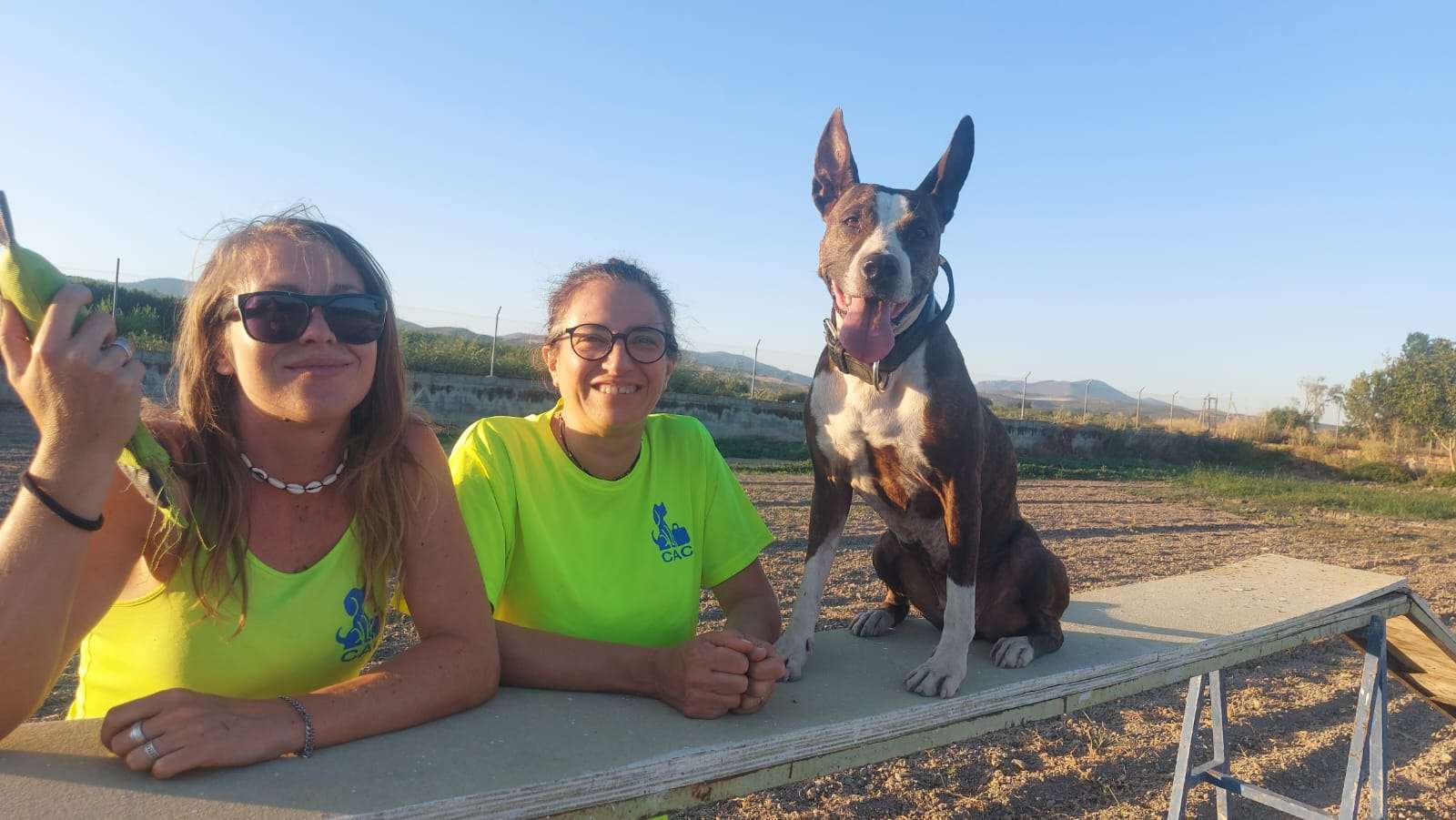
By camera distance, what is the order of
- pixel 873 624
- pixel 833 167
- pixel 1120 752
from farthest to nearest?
1. pixel 1120 752
2. pixel 873 624
3. pixel 833 167

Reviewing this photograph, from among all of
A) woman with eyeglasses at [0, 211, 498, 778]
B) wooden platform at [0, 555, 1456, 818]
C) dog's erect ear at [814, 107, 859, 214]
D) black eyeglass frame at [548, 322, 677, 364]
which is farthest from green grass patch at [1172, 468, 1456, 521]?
woman with eyeglasses at [0, 211, 498, 778]

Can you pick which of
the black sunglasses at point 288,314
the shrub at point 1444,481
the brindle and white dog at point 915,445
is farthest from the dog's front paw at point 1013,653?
the shrub at point 1444,481

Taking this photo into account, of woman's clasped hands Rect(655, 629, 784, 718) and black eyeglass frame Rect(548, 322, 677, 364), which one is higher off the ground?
black eyeglass frame Rect(548, 322, 677, 364)

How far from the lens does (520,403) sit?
665 inches

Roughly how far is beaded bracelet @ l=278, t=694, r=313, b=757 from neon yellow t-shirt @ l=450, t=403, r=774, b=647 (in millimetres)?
544

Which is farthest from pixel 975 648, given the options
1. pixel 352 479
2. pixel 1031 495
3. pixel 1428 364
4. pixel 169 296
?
pixel 1428 364

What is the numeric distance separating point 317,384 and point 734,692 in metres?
1.11

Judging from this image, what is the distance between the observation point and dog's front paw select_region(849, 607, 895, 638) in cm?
298

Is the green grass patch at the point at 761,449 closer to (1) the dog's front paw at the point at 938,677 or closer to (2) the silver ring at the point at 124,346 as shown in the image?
(1) the dog's front paw at the point at 938,677

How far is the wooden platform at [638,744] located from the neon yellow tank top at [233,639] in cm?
13

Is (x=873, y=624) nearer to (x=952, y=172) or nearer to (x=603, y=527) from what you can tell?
(x=603, y=527)

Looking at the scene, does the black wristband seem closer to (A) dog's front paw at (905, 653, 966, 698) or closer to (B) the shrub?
(A) dog's front paw at (905, 653, 966, 698)

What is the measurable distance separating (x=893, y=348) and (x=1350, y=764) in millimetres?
2771

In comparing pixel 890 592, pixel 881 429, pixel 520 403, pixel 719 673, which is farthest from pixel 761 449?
pixel 719 673
